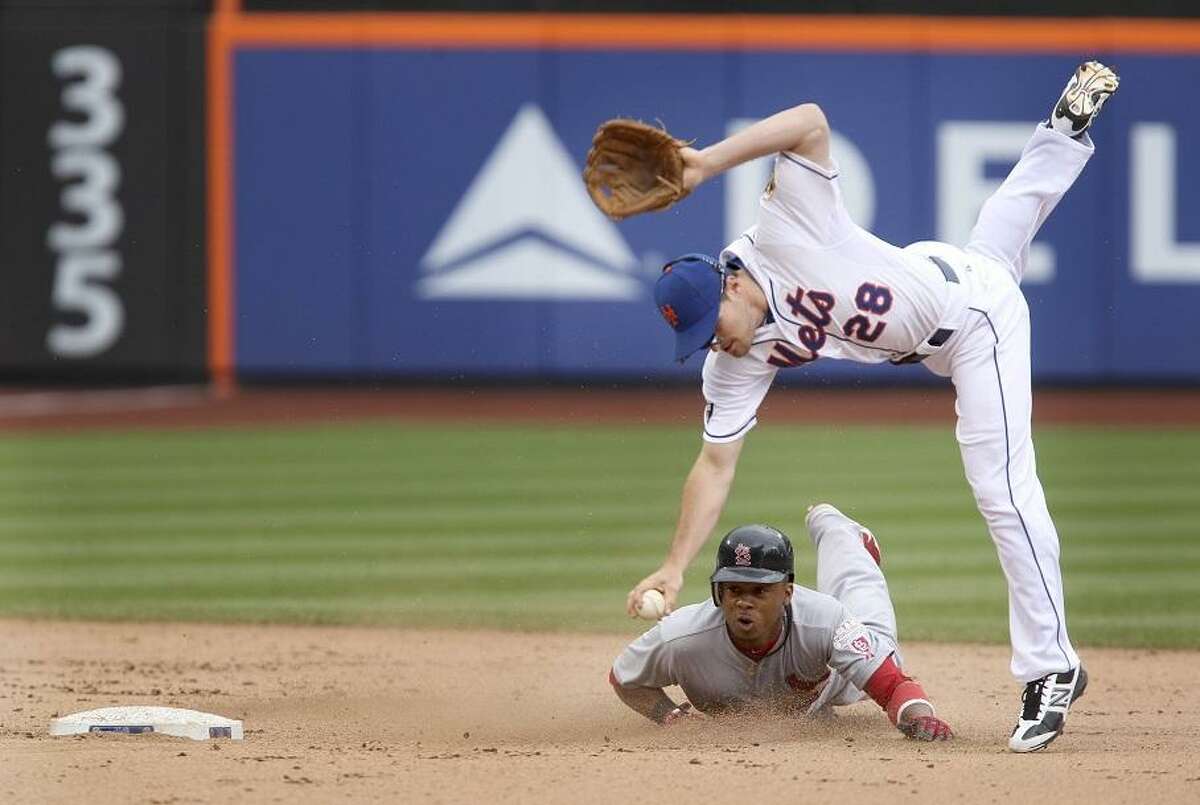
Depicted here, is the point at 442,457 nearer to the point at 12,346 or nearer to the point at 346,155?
the point at 346,155

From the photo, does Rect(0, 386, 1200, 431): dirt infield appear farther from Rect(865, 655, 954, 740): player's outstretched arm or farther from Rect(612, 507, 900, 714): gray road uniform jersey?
Rect(865, 655, 954, 740): player's outstretched arm

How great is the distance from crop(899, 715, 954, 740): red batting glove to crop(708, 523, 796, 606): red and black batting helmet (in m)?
0.55

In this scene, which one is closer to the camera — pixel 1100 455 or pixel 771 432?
pixel 1100 455

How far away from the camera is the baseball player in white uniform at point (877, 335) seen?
5.12m

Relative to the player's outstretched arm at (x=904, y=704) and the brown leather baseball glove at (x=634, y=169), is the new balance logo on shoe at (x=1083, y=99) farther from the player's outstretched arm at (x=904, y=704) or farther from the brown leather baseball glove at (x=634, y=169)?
the player's outstretched arm at (x=904, y=704)

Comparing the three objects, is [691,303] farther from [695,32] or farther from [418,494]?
[695,32]

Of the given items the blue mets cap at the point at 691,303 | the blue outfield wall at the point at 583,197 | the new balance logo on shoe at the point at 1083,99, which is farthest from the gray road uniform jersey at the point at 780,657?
the blue outfield wall at the point at 583,197

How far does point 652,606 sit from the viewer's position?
500cm

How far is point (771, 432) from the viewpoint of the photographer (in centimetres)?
1416

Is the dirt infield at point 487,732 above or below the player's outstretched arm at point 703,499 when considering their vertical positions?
below

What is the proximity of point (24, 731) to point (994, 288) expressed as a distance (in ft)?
10.1

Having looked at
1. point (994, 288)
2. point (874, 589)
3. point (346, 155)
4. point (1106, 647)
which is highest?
point (346, 155)

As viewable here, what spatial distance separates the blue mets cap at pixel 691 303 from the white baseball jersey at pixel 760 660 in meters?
0.84

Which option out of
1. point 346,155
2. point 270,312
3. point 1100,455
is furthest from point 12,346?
point 1100,455
